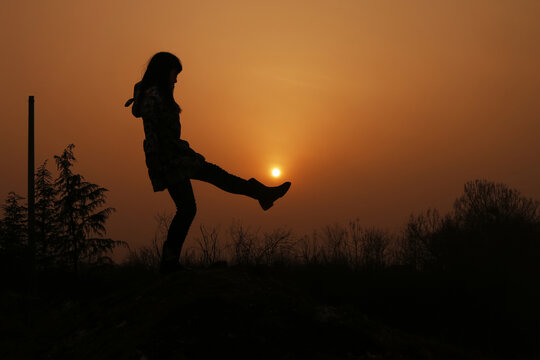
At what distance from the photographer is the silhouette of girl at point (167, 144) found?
18.3 ft

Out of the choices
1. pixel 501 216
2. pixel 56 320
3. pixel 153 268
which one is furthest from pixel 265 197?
pixel 501 216

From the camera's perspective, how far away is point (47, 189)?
17531 mm

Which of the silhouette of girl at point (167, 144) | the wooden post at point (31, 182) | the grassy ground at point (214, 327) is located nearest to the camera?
the grassy ground at point (214, 327)

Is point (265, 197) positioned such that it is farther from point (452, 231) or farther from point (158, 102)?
point (452, 231)

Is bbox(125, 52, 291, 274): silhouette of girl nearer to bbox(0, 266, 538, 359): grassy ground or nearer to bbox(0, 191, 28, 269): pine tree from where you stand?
bbox(0, 266, 538, 359): grassy ground

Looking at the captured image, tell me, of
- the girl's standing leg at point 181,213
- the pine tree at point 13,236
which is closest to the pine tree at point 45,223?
the pine tree at point 13,236

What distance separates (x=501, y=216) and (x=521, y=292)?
1070cm

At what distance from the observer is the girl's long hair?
5.63 metres

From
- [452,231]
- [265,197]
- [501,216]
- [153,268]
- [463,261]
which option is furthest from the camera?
[501,216]

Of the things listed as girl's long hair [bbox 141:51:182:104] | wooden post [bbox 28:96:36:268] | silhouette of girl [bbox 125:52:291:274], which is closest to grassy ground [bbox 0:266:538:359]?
silhouette of girl [bbox 125:52:291:274]

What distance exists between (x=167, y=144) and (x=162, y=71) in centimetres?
81

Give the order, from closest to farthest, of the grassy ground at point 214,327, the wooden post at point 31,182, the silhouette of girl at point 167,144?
the grassy ground at point 214,327, the silhouette of girl at point 167,144, the wooden post at point 31,182

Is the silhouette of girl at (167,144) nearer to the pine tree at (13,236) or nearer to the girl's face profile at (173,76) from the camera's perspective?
the girl's face profile at (173,76)

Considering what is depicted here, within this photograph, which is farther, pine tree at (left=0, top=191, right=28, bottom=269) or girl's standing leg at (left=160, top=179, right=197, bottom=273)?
pine tree at (left=0, top=191, right=28, bottom=269)
